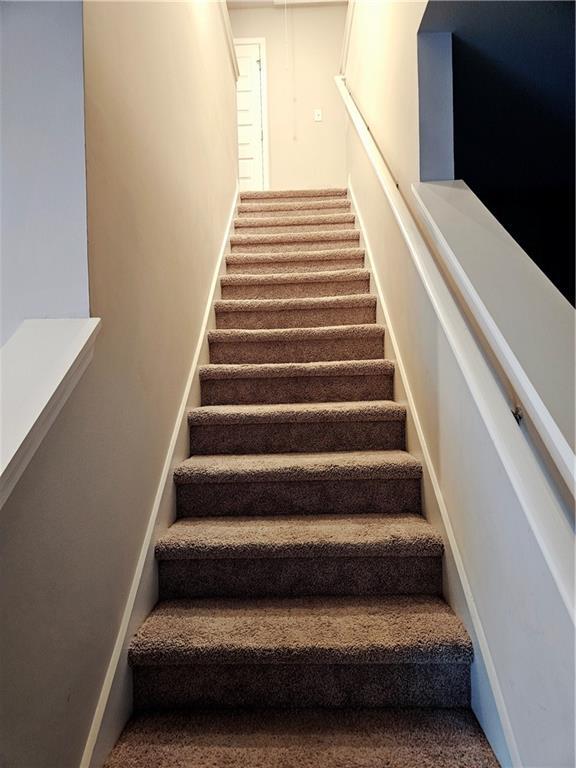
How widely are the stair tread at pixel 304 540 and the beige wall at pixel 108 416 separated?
0.16 metres

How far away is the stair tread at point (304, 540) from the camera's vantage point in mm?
1441

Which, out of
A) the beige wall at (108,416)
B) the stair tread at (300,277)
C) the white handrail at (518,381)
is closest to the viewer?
the white handrail at (518,381)

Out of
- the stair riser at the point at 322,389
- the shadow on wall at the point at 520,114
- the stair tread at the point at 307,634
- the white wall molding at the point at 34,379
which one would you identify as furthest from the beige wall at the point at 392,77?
the stair tread at the point at 307,634

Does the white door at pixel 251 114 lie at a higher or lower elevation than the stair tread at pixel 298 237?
higher

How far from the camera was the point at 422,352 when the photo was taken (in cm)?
166

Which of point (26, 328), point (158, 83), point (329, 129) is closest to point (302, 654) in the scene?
point (26, 328)

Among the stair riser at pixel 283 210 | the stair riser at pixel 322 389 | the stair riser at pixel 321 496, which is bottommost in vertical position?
the stair riser at pixel 321 496

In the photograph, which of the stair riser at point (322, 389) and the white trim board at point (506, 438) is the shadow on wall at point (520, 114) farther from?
the stair riser at point (322, 389)

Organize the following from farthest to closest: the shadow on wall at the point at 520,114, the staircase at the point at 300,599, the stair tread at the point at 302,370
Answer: the stair tread at the point at 302,370
the shadow on wall at the point at 520,114
the staircase at the point at 300,599

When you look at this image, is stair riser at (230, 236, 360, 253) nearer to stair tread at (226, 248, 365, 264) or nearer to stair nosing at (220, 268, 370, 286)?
stair tread at (226, 248, 365, 264)

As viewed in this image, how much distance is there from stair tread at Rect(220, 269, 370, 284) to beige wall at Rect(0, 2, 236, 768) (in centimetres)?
62

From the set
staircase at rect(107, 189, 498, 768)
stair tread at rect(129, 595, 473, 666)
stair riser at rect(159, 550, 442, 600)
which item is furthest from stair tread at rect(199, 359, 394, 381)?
stair tread at rect(129, 595, 473, 666)

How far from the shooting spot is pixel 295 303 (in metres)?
2.51

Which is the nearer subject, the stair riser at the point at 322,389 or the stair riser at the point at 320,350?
the stair riser at the point at 322,389
